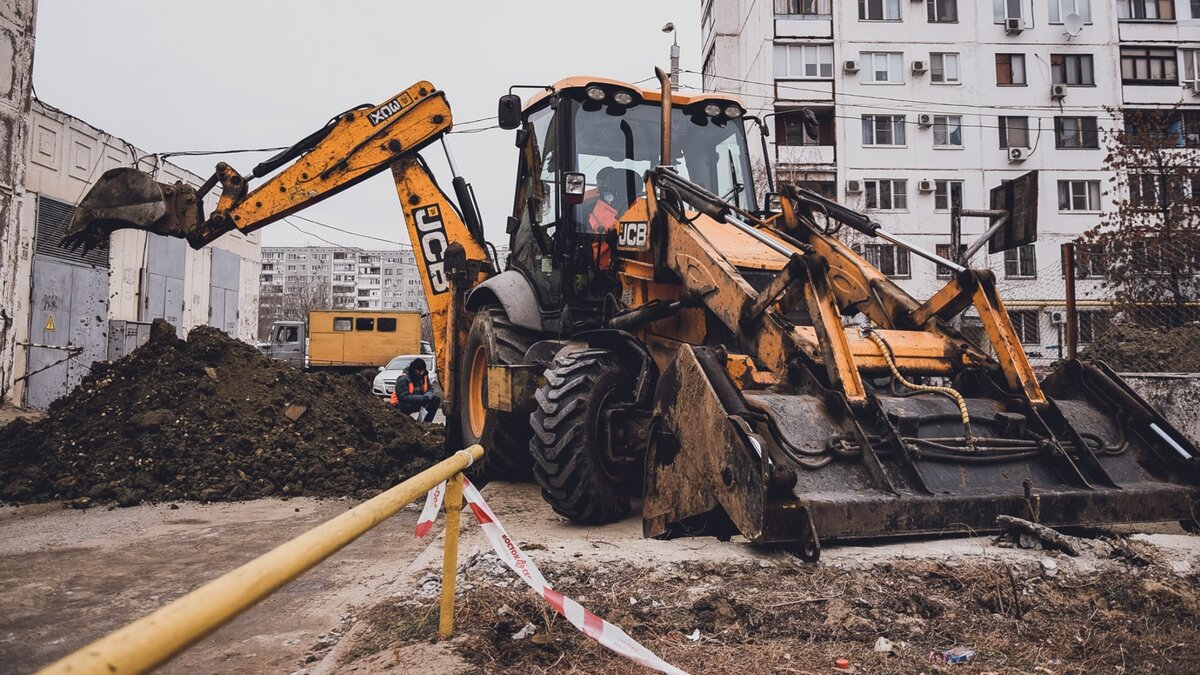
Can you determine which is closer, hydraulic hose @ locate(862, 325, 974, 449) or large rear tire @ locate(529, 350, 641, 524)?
hydraulic hose @ locate(862, 325, 974, 449)

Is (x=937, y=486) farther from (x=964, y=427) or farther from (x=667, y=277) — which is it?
(x=667, y=277)

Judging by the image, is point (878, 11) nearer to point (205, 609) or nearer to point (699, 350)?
point (699, 350)

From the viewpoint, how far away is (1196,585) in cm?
384

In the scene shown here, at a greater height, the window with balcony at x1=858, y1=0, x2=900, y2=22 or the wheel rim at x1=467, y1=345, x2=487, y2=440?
the window with balcony at x1=858, y1=0, x2=900, y2=22

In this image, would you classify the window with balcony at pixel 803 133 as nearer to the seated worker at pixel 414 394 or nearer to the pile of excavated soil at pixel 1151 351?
the pile of excavated soil at pixel 1151 351

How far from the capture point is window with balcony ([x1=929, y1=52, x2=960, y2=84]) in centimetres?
3419

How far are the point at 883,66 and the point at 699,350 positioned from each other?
1327 inches

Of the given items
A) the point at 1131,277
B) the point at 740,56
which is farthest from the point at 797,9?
the point at 1131,277

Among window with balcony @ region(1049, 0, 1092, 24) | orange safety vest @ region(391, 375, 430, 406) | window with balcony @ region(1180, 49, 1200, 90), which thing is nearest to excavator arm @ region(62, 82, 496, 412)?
orange safety vest @ region(391, 375, 430, 406)

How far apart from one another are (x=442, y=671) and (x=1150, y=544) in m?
3.70

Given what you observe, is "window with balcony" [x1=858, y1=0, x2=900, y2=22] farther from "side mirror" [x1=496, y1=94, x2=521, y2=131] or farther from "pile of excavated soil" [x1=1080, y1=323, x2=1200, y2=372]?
"side mirror" [x1=496, y1=94, x2=521, y2=131]

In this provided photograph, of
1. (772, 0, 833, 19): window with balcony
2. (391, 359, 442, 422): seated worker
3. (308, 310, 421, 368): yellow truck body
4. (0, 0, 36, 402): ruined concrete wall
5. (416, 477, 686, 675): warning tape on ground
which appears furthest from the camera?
(772, 0, 833, 19): window with balcony

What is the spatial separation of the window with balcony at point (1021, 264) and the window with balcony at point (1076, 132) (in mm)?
5306

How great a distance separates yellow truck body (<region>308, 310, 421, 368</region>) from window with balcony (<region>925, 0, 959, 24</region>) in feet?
80.9
